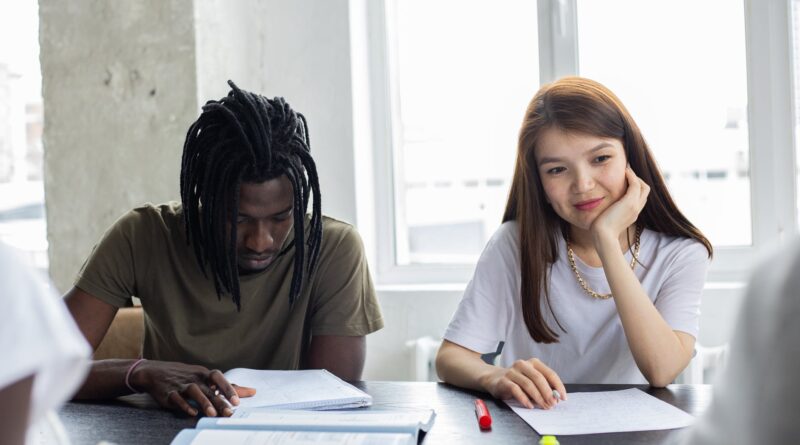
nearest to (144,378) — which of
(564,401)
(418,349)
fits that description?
(564,401)

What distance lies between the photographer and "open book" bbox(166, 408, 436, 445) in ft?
3.67

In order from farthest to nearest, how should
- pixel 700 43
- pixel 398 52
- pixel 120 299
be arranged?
pixel 398 52 < pixel 700 43 < pixel 120 299

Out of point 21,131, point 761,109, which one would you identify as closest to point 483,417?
point 761,109

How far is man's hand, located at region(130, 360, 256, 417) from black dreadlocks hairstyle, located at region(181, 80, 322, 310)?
0.95ft

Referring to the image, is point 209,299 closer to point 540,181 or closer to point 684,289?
point 540,181

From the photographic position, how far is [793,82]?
2531mm

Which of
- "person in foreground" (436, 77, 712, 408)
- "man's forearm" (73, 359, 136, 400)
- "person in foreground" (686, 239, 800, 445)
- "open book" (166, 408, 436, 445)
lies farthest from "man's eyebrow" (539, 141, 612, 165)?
"person in foreground" (686, 239, 800, 445)

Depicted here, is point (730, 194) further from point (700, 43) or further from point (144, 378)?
point (144, 378)

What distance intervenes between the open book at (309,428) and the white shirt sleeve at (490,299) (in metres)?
0.52

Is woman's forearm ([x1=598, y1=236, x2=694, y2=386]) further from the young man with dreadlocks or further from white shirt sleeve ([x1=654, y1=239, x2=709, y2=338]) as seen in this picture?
the young man with dreadlocks

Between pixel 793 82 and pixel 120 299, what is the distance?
2052mm

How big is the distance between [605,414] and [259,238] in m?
0.75

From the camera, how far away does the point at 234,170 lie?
166cm

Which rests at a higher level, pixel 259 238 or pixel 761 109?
pixel 761 109
